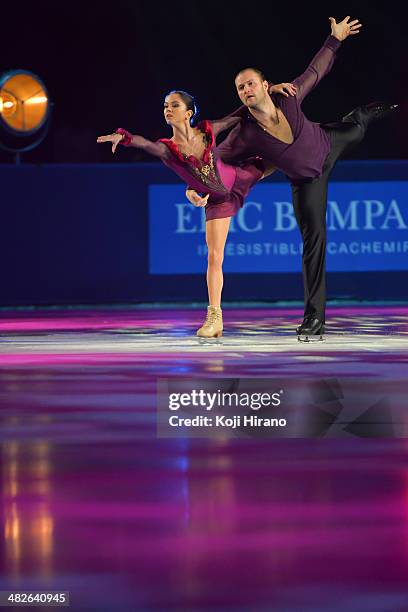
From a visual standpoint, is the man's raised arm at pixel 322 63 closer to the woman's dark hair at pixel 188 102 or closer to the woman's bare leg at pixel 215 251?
the woman's dark hair at pixel 188 102

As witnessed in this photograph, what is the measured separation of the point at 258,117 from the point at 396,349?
1615 mm

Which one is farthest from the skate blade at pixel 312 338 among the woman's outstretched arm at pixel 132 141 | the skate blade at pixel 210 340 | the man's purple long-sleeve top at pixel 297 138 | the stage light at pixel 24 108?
the stage light at pixel 24 108

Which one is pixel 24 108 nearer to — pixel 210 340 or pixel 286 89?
pixel 210 340

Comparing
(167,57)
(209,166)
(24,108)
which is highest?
(167,57)

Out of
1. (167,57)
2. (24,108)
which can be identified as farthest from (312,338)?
(167,57)

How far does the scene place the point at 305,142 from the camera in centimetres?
905

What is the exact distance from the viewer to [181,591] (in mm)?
3152

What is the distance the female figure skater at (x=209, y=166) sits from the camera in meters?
9.11

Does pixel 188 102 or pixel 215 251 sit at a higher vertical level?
pixel 188 102

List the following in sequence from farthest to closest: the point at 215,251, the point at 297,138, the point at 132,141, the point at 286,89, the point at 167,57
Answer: the point at 167,57 → the point at 215,251 → the point at 297,138 → the point at 286,89 → the point at 132,141

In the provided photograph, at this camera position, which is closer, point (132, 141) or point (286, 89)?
point (132, 141)

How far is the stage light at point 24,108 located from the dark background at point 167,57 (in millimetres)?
3578

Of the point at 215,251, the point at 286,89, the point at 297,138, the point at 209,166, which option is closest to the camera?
the point at 286,89

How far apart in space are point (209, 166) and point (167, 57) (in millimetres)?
9451
